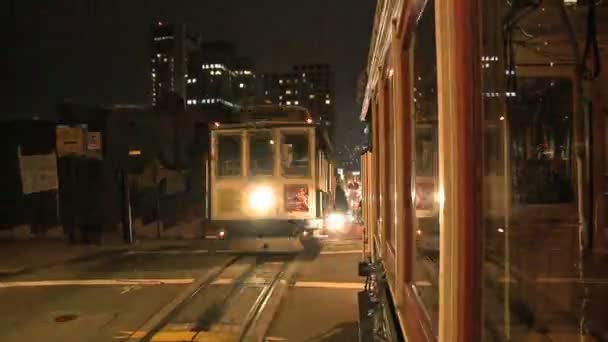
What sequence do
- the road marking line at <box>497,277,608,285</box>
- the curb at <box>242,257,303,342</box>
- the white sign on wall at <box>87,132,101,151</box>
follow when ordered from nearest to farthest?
the road marking line at <box>497,277,608,285</box> → the curb at <box>242,257,303,342</box> → the white sign on wall at <box>87,132,101,151</box>

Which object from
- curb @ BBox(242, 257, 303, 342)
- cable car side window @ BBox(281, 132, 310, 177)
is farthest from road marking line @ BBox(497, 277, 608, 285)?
cable car side window @ BBox(281, 132, 310, 177)

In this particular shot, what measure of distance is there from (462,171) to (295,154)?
10.9 m

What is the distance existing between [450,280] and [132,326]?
20.7 feet

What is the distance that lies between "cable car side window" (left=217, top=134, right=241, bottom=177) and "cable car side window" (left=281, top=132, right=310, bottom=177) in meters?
0.91

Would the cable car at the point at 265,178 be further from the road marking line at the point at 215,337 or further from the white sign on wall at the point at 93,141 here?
the road marking line at the point at 215,337

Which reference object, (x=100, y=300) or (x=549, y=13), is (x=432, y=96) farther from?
(x=100, y=300)

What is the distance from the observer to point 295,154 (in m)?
12.2

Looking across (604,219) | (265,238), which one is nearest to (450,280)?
(604,219)

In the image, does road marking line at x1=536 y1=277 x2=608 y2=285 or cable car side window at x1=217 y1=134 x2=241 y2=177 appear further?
cable car side window at x1=217 y1=134 x2=241 y2=177

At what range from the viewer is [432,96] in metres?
1.89

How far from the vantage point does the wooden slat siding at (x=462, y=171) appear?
1.36 metres

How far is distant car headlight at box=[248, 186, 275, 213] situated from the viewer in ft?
40.0

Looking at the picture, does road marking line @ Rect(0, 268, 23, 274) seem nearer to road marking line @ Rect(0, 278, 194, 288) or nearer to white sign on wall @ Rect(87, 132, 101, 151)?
road marking line @ Rect(0, 278, 194, 288)

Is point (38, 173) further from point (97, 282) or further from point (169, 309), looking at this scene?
point (169, 309)
